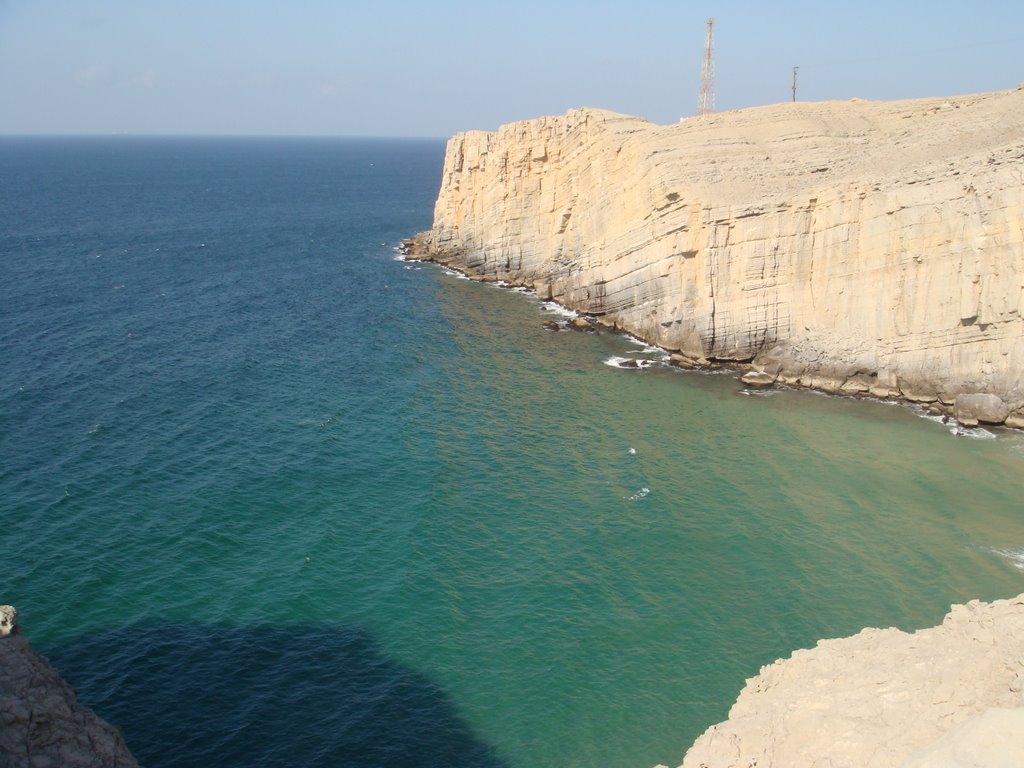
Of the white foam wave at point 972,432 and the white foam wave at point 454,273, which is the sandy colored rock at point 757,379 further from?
the white foam wave at point 454,273

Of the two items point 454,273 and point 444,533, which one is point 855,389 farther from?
point 454,273

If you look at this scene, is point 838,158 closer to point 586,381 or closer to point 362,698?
point 586,381

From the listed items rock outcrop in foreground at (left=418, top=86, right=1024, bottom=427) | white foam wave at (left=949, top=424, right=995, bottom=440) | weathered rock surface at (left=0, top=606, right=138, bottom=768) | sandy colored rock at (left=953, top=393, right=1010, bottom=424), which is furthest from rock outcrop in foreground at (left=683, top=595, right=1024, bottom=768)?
rock outcrop in foreground at (left=418, top=86, right=1024, bottom=427)

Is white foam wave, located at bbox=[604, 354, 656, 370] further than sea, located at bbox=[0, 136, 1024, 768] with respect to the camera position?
Yes

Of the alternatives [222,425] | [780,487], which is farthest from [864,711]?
[222,425]

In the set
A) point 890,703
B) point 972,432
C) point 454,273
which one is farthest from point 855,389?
point 454,273

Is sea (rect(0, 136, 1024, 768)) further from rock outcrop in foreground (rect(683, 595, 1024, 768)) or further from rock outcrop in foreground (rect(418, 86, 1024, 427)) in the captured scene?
rock outcrop in foreground (rect(683, 595, 1024, 768))

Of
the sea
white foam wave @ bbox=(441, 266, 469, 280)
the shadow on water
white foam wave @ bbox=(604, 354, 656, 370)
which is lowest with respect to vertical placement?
the shadow on water
